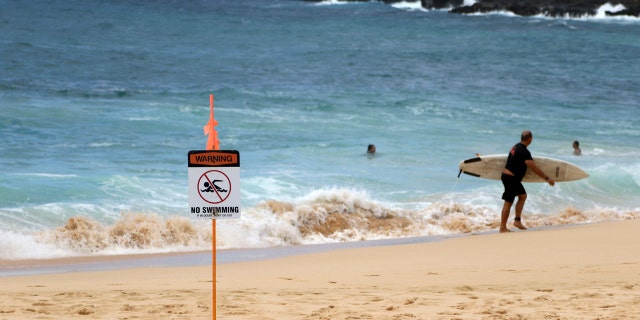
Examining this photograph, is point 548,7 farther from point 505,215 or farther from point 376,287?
point 376,287

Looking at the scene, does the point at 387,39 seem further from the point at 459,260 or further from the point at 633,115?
the point at 459,260

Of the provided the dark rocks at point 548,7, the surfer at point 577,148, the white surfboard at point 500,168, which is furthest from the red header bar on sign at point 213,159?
Answer: the dark rocks at point 548,7

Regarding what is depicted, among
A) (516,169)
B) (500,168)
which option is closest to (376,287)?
(516,169)

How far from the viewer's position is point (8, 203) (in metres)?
14.1

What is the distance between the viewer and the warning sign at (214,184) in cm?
619

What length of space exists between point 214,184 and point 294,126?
1743cm

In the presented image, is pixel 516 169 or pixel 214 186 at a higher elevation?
pixel 214 186

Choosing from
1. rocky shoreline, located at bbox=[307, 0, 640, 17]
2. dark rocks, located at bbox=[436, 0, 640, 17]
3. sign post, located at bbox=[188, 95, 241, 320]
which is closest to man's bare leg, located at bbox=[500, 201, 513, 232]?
sign post, located at bbox=[188, 95, 241, 320]

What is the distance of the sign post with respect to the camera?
619cm

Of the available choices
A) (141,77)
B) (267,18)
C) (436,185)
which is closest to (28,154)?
(436,185)

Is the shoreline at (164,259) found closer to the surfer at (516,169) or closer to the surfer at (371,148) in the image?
the surfer at (516,169)

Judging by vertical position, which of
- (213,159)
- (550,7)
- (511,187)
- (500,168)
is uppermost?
(550,7)

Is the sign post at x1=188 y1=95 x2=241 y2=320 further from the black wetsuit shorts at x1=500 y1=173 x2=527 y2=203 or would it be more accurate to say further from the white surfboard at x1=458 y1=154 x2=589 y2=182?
the white surfboard at x1=458 y1=154 x2=589 y2=182

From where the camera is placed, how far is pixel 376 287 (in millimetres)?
8484
